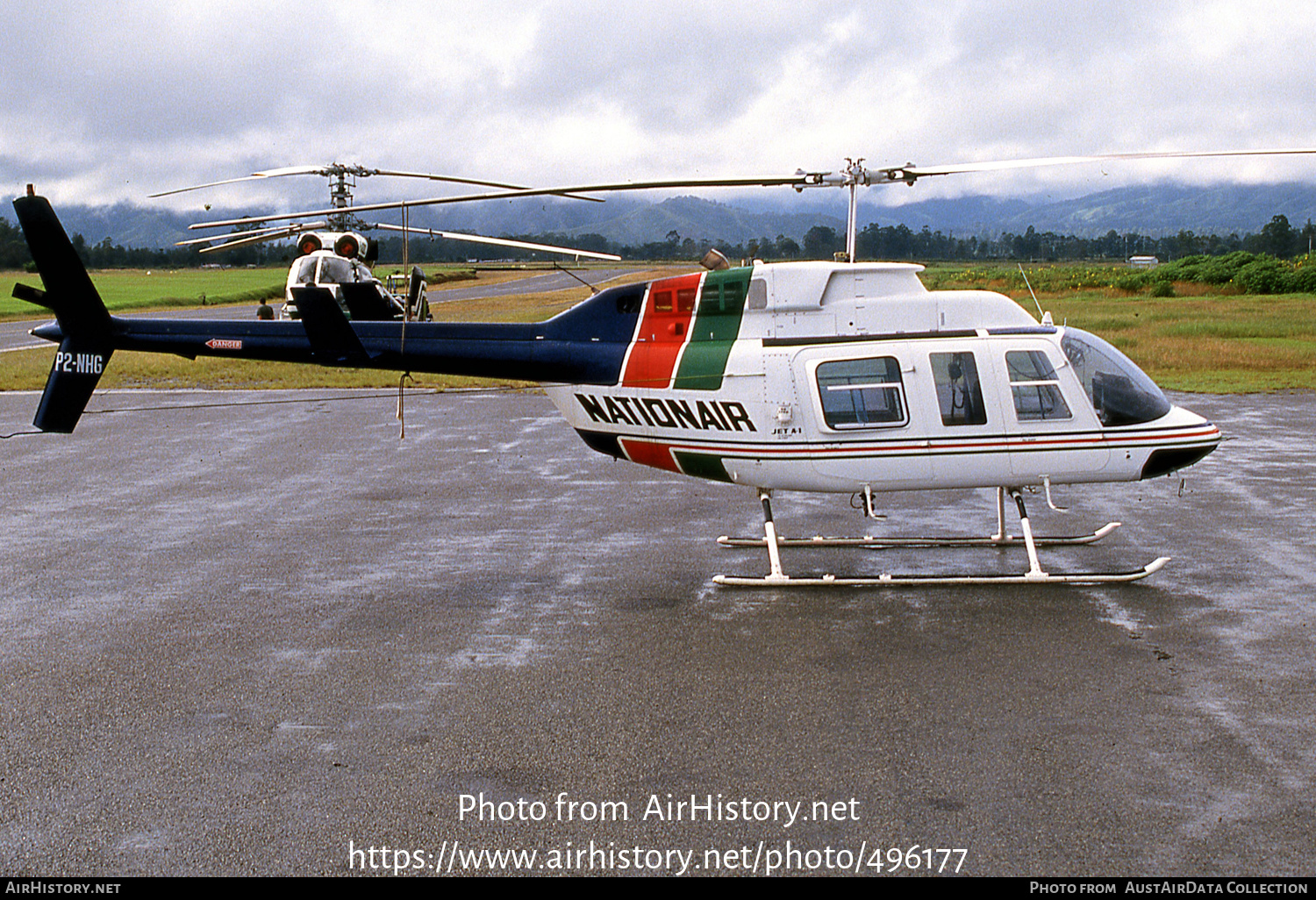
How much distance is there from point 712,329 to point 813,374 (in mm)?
1087

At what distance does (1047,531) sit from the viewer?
1225 cm

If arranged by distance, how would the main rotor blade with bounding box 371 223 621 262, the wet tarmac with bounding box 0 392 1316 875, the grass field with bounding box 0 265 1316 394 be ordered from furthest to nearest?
the grass field with bounding box 0 265 1316 394 → the main rotor blade with bounding box 371 223 621 262 → the wet tarmac with bounding box 0 392 1316 875

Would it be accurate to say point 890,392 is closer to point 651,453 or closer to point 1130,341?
point 651,453

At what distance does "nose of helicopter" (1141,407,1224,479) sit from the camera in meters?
10.2

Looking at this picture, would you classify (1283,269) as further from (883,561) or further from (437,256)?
(437,256)

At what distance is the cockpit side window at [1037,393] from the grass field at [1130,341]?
5.85ft

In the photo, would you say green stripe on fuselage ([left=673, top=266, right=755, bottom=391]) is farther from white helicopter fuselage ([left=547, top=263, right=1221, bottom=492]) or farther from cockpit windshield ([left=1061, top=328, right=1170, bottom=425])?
cockpit windshield ([left=1061, top=328, right=1170, bottom=425])

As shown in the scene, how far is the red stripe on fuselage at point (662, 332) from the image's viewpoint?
1055 centimetres

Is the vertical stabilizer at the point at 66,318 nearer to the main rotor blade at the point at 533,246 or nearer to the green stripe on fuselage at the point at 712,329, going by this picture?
the main rotor blade at the point at 533,246

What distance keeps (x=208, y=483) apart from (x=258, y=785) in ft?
32.8

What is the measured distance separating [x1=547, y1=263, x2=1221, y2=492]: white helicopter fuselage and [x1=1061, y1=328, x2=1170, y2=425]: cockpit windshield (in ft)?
0.04

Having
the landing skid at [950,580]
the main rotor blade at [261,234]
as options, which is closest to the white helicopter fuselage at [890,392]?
the landing skid at [950,580]

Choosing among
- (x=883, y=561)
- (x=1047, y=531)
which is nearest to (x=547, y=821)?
(x=883, y=561)

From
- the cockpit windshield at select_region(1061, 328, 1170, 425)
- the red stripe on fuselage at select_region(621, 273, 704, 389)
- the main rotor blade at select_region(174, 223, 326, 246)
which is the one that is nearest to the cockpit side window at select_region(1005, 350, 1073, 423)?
the cockpit windshield at select_region(1061, 328, 1170, 425)
